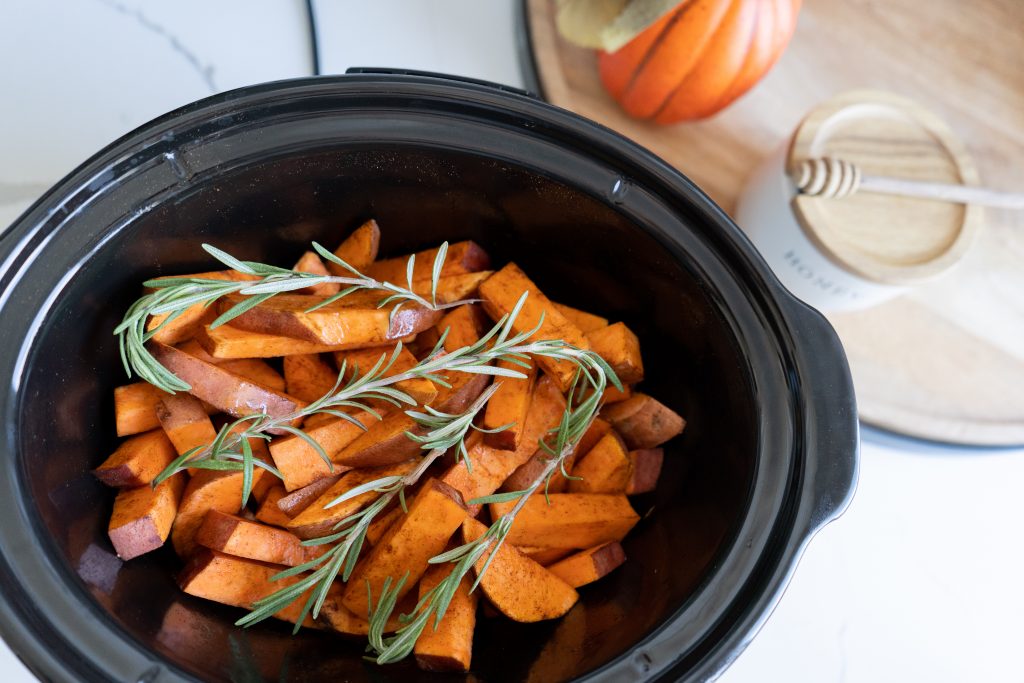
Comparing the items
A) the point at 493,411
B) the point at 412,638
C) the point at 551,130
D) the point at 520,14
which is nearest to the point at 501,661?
the point at 412,638

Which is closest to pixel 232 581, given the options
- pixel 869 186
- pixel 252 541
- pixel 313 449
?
pixel 252 541

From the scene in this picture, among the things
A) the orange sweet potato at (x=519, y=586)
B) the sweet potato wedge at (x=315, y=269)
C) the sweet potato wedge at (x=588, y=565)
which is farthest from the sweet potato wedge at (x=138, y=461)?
the sweet potato wedge at (x=588, y=565)

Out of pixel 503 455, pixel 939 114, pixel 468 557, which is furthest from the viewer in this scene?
pixel 939 114

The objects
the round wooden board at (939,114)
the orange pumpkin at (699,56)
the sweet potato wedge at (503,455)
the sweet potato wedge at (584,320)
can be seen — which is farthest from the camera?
the round wooden board at (939,114)

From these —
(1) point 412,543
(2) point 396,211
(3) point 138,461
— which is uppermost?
(2) point 396,211

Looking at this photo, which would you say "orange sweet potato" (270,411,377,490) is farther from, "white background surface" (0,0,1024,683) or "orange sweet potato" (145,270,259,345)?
"white background surface" (0,0,1024,683)

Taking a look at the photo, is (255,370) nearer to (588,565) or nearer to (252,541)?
(252,541)

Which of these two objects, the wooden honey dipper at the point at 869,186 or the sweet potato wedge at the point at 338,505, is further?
the wooden honey dipper at the point at 869,186

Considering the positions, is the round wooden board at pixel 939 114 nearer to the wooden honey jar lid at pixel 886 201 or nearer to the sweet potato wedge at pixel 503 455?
the wooden honey jar lid at pixel 886 201
